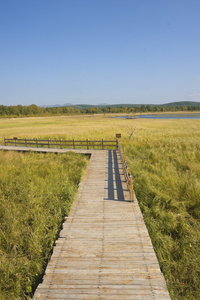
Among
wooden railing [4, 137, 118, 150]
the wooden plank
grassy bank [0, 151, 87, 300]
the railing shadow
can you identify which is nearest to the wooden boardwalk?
the wooden plank

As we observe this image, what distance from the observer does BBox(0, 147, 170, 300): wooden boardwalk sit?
12.2 ft

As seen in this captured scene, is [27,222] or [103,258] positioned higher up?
[103,258]

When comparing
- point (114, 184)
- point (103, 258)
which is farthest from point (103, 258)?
point (114, 184)

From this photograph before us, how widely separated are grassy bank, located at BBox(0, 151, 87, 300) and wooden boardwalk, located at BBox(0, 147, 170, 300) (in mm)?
A: 573

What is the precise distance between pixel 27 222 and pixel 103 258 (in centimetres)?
372

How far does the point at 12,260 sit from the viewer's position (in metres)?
5.15

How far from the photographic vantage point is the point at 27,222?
6.98 m

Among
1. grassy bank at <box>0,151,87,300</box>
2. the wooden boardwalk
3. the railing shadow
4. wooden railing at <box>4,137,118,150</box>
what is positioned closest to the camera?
the wooden boardwalk

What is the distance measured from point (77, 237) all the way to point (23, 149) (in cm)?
1767

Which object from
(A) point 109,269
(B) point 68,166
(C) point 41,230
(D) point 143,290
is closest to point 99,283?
(A) point 109,269

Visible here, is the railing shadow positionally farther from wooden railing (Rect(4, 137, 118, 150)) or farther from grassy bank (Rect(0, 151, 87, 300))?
wooden railing (Rect(4, 137, 118, 150))

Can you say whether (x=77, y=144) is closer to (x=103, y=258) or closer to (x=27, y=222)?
(x=27, y=222)

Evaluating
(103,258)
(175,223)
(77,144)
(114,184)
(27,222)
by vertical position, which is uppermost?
(77,144)

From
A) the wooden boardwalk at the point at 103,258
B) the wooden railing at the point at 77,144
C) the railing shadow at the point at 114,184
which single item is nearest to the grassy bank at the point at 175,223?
the wooden boardwalk at the point at 103,258
